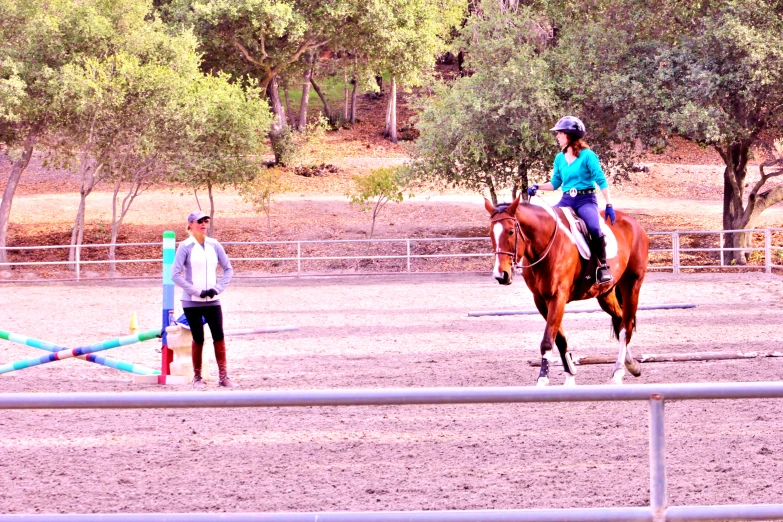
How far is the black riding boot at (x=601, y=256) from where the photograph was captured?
9023 mm

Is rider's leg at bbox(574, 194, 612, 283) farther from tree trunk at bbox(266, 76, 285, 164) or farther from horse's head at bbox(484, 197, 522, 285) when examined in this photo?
tree trunk at bbox(266, 76, 285, 164)

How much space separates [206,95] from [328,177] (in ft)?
45.2

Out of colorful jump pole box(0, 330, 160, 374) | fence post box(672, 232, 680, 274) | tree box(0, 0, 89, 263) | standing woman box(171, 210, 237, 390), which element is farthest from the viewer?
tree box(0, 0, 89, 263)

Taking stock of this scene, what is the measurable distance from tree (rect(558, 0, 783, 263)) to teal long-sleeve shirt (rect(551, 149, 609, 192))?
50.3ft

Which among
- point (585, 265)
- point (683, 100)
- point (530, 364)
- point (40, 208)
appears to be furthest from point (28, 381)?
point (40, 208)

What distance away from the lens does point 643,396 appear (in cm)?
299

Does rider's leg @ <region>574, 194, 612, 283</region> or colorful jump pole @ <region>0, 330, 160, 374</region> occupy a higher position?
rider's leg @ <region>574, 194, 612, 283</region>

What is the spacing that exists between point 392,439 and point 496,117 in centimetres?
2044

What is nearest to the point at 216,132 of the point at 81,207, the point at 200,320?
the point at 81,207

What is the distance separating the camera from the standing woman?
→ 914cm

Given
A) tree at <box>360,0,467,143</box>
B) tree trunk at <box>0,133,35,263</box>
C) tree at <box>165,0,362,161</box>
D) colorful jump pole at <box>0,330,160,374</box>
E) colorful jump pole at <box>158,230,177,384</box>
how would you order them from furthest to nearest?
tree at <box>360,0,467,143</box> → tree at <box>165,0,362,161</box> → tree trunk at <box>0,133,35,263</box> → colorful jump pole at <box>158,230,177,384</box> → colorful jump pole at <box>0,330,160,374</box>

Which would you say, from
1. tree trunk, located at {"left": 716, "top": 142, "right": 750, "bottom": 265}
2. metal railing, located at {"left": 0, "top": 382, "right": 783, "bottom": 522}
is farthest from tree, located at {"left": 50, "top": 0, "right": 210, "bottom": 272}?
metal railing, located at {"left": 0, "top": 382, "right": 783, "bottom": 522}

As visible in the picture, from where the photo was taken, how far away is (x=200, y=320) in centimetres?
934

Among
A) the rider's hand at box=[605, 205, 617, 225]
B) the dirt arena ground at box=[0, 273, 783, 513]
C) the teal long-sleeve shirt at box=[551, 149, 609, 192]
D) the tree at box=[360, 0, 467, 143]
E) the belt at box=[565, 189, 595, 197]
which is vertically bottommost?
the dirt arena ground at box=[0, 273, 783, 513]
